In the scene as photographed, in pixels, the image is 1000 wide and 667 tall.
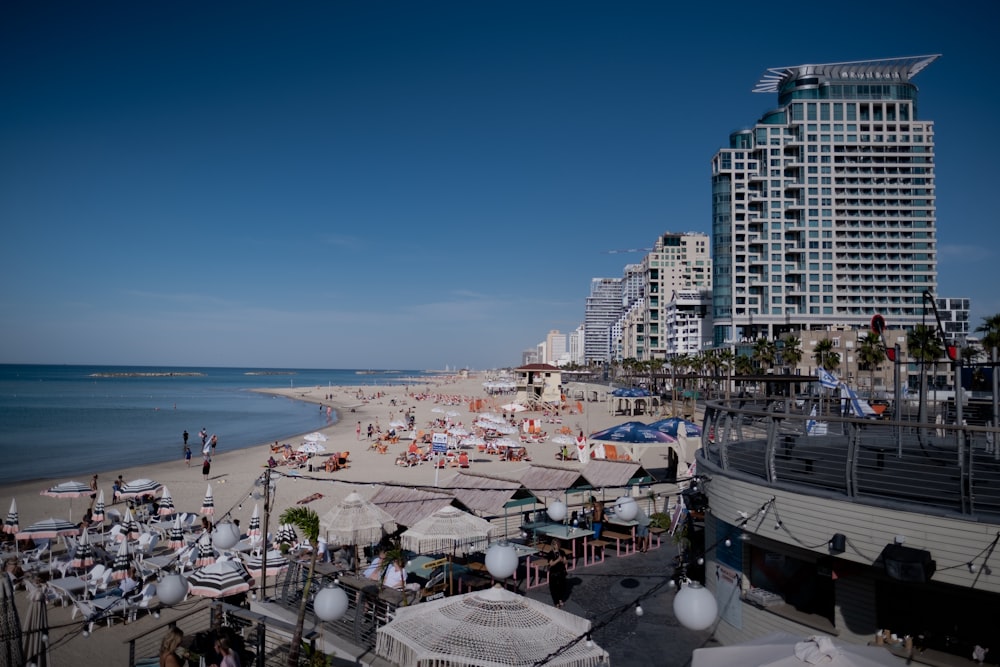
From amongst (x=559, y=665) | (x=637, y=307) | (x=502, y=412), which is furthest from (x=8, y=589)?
(x=637, y=307)

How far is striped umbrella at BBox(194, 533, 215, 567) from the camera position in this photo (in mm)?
14039

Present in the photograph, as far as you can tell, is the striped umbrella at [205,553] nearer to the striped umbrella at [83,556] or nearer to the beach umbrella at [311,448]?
the striped umbrella at [83,556]

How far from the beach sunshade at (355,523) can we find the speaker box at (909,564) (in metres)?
8.86

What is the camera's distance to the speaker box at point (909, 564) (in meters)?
5.53

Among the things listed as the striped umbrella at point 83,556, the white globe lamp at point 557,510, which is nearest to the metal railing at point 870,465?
the white globe lamp at point 557,510

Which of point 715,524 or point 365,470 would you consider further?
point 365,470

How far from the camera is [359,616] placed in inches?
364

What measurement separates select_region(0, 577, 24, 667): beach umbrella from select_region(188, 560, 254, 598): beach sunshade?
2.66 m

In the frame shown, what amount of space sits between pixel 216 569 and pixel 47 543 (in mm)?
9380

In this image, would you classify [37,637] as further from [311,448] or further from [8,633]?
[311,448]

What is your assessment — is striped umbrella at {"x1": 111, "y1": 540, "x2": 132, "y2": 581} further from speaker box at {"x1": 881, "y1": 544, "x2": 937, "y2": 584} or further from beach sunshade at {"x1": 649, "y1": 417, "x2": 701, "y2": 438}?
beach sunshade at {"x1": 649, "y1": 417, "x2": 701, "y2": 438}

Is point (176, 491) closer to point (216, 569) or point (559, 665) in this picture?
point (216, 569)

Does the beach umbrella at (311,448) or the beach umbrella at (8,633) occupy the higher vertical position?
the beach umbrella at (8,633)

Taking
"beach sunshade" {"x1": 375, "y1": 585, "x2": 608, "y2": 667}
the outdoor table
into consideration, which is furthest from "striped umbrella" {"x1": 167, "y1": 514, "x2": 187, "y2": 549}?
"beach sunshade" {"x1": 375, "y1": 585, "x2": 608, "y2": 667}
